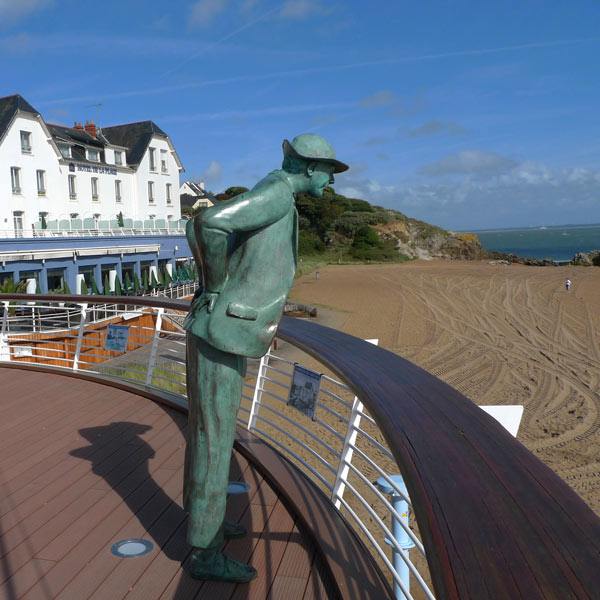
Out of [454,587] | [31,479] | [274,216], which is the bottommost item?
[31,479]

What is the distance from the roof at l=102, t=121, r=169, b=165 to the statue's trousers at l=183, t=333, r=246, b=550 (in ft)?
107

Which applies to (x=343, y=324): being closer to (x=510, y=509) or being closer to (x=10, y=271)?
(x=10, y=271)

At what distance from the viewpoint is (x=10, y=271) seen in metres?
21.2

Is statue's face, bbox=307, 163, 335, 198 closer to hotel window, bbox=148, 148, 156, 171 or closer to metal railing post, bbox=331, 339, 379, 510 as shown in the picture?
metal railing post, bbox=331, 339, 379, 510

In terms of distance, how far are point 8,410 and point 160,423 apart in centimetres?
150

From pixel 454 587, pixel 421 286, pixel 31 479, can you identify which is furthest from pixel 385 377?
pixel 421 286

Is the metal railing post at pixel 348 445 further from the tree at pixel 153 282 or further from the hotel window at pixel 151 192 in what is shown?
the hotel window at pixel 151 192

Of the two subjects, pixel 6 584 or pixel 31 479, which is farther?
pixel 31 479

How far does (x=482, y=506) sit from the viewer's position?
139 cm

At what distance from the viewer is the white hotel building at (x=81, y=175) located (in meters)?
25.0

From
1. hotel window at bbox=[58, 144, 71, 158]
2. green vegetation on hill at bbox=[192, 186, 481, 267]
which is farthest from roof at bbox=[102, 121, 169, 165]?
green vegetation on hill at bbox=[192, 186, 481, 267]

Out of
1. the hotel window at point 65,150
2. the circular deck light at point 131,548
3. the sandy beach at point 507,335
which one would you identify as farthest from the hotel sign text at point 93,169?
the circular deck light at point 131,548

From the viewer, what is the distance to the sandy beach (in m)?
11.6

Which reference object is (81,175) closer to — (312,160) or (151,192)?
(151,192)
